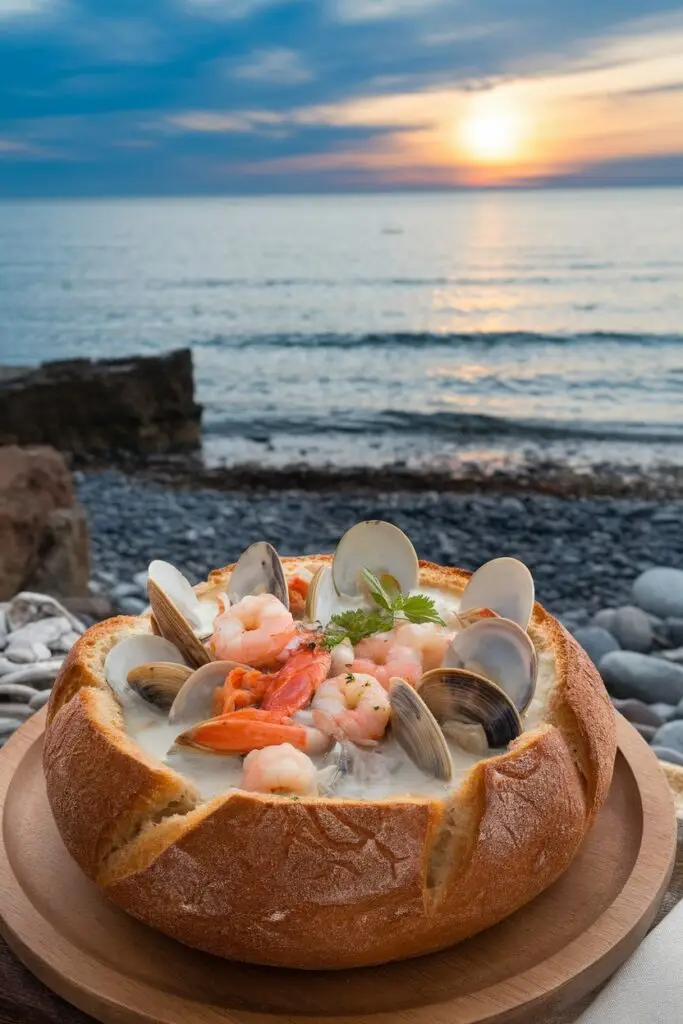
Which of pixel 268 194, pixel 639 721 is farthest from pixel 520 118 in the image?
pixel 639 721

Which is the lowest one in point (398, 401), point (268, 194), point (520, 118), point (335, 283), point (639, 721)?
point (639, 721)

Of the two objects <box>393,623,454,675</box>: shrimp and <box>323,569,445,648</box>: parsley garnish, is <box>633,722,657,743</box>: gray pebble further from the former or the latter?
<box>393,623,454,675</box>: shrimp

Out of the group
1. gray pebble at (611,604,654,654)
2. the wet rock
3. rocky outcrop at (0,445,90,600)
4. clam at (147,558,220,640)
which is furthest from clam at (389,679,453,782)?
rocky outcrop at (0,445,90,600)

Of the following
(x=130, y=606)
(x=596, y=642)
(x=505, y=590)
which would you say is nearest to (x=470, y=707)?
(x=505, y=590)

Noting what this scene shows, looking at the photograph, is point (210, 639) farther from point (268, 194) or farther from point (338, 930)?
point (268, 194)

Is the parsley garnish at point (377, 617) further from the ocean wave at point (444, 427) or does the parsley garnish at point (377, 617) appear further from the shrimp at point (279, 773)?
the ocean wave at point (444, 427)

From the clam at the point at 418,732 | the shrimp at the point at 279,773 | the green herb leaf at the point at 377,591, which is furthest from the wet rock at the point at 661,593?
the shrimp at the point at 279,773
